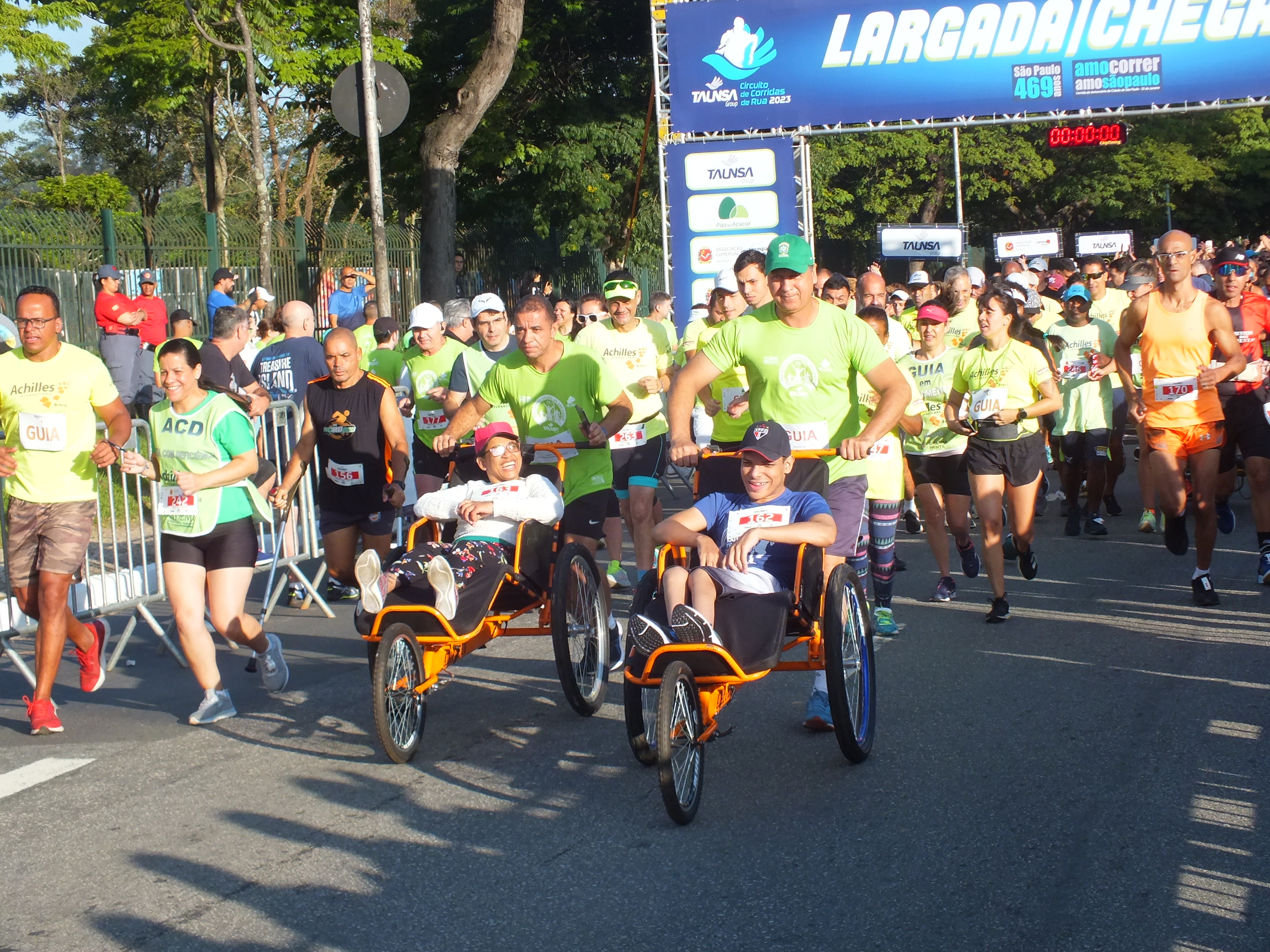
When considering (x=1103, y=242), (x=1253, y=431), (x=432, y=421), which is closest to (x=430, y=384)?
(x=432, y=421)

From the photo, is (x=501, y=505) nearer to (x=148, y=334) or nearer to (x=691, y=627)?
(x=691, y=627)

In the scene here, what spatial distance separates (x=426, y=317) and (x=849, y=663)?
5.05 metres

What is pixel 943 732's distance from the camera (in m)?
6.20

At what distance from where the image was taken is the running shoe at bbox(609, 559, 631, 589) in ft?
30.0

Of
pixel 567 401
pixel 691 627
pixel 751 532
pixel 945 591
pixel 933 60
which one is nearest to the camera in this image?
pixel 691 627

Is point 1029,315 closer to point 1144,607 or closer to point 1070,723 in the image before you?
point 1144,607

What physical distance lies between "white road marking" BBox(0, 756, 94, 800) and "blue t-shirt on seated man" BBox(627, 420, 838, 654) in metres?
2.71

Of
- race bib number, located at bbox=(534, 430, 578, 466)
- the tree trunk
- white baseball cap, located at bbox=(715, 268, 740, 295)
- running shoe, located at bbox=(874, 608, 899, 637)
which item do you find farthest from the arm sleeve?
the tree trunk

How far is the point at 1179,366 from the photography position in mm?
8508

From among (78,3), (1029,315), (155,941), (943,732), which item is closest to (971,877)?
(943,732)

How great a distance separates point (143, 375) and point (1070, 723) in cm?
1163

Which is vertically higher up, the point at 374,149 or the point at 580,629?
the point at 374,149

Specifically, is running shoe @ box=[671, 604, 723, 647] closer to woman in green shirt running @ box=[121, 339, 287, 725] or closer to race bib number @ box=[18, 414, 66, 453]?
woman in green shirt running @ box=[121, 339, 287, 725]

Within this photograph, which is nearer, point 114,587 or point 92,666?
point 92,666
